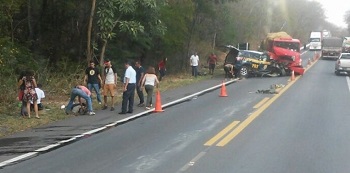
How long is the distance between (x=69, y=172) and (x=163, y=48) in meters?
27.0

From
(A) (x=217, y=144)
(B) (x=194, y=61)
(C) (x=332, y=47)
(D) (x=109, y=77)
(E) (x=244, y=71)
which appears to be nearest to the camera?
(A) (x=217, y=144)

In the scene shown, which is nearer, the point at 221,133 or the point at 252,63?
the point at 221,133

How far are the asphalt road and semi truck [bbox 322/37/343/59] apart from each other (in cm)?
4022

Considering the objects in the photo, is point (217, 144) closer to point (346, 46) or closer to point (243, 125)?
point (243, 125)

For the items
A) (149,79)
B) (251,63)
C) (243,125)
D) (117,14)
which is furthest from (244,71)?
(243,125)

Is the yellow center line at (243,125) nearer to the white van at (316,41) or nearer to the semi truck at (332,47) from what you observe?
the semi truck at (332,47)

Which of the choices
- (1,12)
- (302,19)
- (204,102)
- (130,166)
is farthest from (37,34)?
(302,19)

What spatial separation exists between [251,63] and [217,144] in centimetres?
2232

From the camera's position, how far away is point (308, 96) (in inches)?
806

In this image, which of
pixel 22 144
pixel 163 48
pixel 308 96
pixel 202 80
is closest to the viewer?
pixel 22 144

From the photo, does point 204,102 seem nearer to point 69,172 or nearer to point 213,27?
point 69,172

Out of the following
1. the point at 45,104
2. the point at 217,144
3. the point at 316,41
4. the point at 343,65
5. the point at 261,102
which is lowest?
the point at 217,144

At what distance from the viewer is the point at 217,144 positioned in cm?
1020

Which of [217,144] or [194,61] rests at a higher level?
[194,61]
